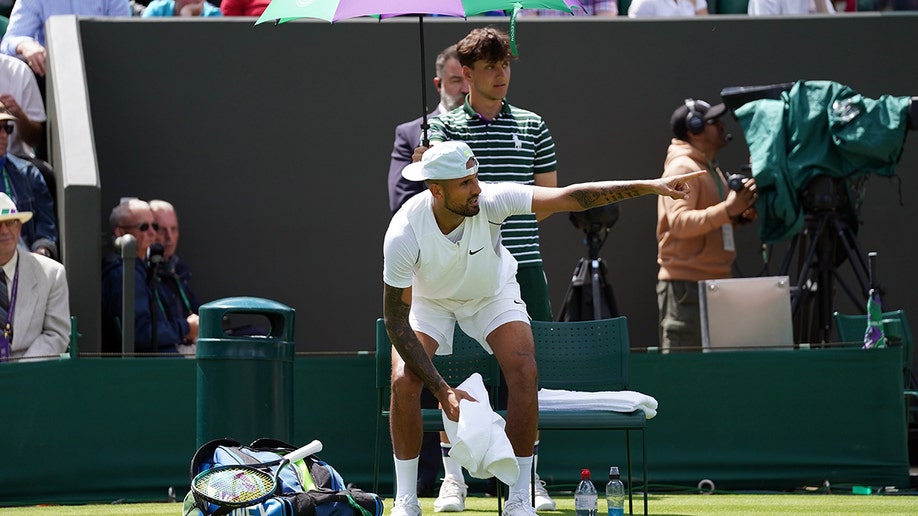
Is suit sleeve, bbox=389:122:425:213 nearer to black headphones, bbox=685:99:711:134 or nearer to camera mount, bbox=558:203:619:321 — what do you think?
camera mount, bbox=558:203:619:321

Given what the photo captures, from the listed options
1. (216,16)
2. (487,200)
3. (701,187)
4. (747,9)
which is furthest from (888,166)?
(216,16)

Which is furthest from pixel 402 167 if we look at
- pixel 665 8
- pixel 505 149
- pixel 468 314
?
pixel 665 8

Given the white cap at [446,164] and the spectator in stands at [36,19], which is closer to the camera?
the white cap at [446,164]

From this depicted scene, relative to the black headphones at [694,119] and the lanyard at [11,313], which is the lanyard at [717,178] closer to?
the black headphones at [694,119]

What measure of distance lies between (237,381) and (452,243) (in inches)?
55.1

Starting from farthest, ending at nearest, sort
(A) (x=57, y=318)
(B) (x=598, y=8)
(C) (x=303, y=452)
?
(B) (x=598, y=8) < (A) (x=57, y=318) < (C) (x=303, y=452)

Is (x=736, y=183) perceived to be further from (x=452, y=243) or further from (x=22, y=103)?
(x=22, y=103)

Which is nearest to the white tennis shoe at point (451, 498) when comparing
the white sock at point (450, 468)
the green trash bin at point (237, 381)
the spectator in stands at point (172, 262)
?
the white sock at point (450, 468)

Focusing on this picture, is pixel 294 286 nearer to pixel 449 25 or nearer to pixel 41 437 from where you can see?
pixel 449 25

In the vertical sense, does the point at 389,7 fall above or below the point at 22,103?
below

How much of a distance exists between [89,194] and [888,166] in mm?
5001

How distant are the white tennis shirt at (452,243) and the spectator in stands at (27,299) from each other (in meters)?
3.00

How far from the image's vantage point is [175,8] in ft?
34.3

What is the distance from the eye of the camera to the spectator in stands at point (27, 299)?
8.05 m
